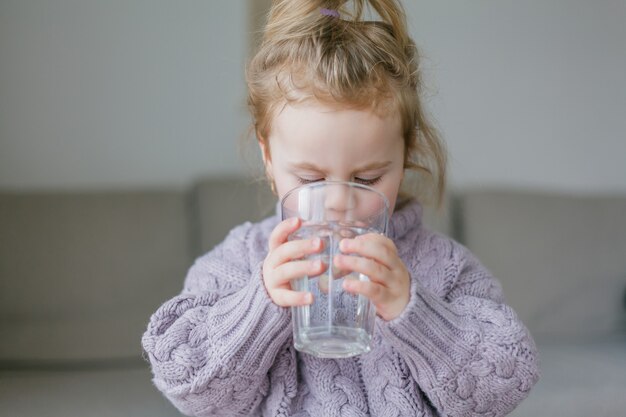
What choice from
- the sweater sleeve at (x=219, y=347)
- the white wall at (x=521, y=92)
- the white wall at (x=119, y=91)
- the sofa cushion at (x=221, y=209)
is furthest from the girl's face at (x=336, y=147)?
the white wall at (x=521, y=92)

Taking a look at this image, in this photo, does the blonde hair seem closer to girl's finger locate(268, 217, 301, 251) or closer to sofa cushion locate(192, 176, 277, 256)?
girl's finger locate(268, 217, 301, 251)

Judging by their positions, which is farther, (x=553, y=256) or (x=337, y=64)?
(x=553, y=256)

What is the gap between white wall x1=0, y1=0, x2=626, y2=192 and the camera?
195 cm

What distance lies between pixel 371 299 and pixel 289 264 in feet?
0.30

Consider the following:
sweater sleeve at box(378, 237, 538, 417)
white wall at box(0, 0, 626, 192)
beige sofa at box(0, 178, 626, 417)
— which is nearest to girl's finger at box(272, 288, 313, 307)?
sweater sleeve at box(378, 237, 538, 417)

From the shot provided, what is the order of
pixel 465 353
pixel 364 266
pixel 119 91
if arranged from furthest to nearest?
1. pixel 119 91
2. pixel 465 353
3. pixel 364 266

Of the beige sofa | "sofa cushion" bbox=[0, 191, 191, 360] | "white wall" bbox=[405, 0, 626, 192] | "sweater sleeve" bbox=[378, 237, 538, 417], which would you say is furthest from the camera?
"white wall" bbox=[405, 0, 626, 192]

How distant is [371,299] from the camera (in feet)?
2.79

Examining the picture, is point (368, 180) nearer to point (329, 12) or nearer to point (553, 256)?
point (329, 12)

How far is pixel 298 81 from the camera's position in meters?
1.06

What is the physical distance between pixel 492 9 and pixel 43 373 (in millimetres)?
1524

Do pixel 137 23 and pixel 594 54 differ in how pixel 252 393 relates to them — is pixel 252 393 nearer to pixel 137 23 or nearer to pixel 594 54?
pixel 137 23

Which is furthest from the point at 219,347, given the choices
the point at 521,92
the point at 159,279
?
the point at 521,92

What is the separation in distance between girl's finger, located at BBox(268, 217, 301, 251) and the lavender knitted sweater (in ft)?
0.32
